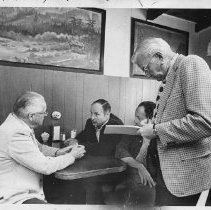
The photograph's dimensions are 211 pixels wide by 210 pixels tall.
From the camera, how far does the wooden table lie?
1156 mm

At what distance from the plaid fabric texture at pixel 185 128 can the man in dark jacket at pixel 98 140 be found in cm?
40

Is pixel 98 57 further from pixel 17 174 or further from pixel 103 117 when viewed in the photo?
pixel 17 174

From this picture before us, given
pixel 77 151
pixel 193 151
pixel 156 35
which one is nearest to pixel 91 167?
pixel 77 151

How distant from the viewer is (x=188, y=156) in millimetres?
1011

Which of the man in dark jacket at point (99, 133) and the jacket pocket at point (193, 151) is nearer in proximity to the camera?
the jacket pocket at point (193, 151)

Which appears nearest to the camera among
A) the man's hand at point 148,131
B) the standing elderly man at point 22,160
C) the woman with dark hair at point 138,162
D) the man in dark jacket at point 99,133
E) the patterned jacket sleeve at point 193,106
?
the patterned jacket sleeve at point 193,106

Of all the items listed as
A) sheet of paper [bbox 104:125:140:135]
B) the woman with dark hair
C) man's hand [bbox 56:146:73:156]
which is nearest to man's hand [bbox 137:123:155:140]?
sheet of paper [bbox 104:125:140:135]

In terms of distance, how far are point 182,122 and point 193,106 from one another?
71 millimetres

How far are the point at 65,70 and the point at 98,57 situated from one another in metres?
0.20

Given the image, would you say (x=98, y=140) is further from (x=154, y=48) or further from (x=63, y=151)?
(x=154, y=48)

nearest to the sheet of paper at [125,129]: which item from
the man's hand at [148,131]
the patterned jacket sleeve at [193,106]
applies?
the man's hand at [148,131]

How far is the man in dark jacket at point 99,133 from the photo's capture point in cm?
141

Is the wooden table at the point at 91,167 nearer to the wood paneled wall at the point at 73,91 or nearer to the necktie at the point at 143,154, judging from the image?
the necktie at the point at 143,154

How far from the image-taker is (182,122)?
0.96m
